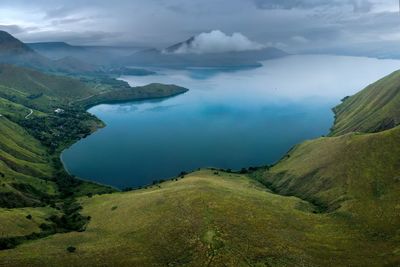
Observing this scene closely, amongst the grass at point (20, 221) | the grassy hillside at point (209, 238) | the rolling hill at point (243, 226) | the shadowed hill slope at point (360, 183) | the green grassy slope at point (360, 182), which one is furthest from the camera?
the green grassy slope at point (360, 182)

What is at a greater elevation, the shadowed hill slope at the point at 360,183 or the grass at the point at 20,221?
the shadowed hill slope at the point at 360,183

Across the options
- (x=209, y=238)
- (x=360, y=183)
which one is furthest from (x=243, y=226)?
(x=360, y=183)

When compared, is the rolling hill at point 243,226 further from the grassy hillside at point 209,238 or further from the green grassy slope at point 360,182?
the green grassy slope at point 360,182

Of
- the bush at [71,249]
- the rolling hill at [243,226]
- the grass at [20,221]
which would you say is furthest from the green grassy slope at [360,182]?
the grass at [20,221]

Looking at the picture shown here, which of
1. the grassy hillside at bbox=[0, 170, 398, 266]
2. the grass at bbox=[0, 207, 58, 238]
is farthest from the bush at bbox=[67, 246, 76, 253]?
the grass at bbox=[0, 207, 58, 238]

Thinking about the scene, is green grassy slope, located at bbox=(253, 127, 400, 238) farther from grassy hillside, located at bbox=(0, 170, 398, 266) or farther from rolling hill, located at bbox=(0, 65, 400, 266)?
grassy hillside, located at bbox=(0, 170, 398, 266)

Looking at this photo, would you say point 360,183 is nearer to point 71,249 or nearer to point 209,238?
point 209,238

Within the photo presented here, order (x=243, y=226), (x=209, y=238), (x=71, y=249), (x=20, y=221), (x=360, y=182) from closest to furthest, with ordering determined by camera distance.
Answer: (x=71, y=249)
(x=209, y=238)
(x=243, y=226)
(x=20, y=221)
(x=360, y=182)
